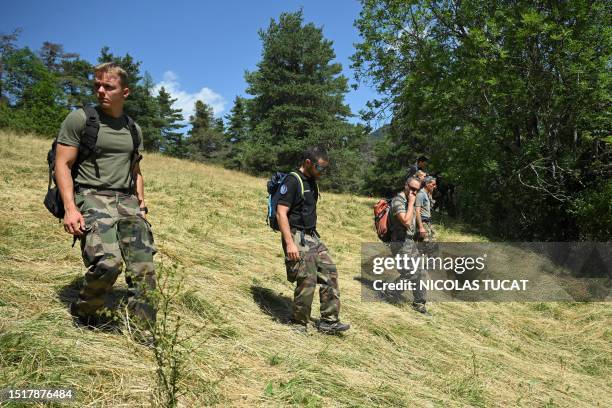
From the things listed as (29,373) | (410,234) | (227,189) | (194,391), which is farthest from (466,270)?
(29,373)

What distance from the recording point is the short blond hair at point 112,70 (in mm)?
3354

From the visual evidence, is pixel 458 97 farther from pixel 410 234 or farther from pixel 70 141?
pixel 70 141

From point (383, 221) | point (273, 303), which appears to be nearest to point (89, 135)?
point (273, 303)

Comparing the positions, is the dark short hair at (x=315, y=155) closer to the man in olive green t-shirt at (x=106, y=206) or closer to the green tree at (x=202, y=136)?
the man in olive green t-shirt at (x=106, y=206)

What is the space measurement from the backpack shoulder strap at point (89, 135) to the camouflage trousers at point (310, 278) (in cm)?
213

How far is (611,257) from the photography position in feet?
37.1

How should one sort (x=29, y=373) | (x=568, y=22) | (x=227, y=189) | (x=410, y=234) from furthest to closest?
(x=227, y=189) < (x=568, y=22) < (x=410, y=234) < (x=29, y=373)

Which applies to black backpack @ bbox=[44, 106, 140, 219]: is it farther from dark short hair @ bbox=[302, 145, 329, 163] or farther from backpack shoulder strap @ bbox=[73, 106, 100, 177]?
dark short hair @ bbox=[302, 145, 329, 163]

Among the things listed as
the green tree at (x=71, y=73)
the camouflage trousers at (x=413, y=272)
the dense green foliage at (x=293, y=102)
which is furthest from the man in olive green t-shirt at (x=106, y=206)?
the green tree at (x=71, y=73)

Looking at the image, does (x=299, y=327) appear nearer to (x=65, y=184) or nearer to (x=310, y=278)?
(x=310, y=278)

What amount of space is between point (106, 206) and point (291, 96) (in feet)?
89.4

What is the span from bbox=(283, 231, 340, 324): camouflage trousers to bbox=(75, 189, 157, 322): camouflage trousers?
1.67 meters

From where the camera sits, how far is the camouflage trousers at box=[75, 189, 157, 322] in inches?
126

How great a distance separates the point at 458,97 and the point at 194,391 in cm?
1519
